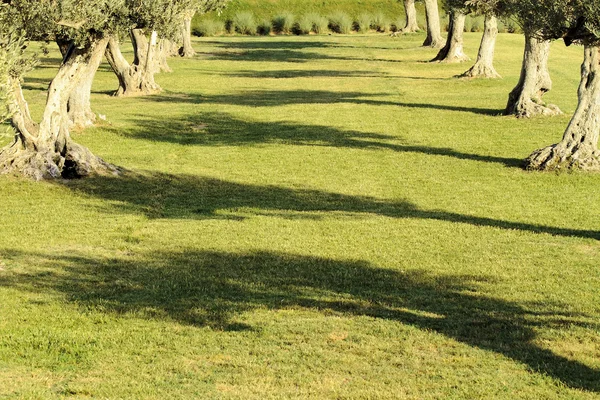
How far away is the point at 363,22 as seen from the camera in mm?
95188

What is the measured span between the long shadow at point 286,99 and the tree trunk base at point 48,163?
16158 mm

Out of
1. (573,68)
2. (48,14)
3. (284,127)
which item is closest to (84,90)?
(284,127)

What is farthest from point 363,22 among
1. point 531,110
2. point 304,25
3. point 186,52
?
point 531,110

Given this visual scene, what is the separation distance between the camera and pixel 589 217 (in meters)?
19.8

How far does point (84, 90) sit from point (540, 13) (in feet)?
56.2

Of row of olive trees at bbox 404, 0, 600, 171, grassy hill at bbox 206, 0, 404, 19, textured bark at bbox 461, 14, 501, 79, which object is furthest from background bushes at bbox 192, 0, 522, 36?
row of olive trees at bbox 404, 0, 600, 171

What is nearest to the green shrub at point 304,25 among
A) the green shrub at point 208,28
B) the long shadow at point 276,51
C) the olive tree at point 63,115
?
the green shrub at point 208,28

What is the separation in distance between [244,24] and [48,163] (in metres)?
72.3

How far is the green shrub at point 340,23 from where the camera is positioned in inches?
3679

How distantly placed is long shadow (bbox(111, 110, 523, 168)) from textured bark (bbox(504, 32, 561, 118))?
22.8 ft

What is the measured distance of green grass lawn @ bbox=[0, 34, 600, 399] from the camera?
36.3 feet

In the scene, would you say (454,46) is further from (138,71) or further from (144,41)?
(138,71)

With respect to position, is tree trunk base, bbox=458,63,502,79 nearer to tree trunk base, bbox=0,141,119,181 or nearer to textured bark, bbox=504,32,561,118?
textured bark, bbox=504,32,561,118

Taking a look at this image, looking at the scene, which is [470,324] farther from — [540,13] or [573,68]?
[573,68]
